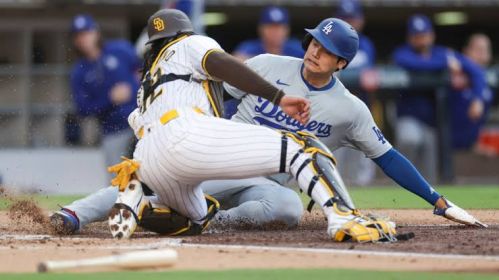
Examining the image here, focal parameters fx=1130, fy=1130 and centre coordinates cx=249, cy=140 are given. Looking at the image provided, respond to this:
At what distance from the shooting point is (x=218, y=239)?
5.84 meters

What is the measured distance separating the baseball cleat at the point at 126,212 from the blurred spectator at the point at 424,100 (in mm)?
7478

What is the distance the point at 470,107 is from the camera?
1314cm

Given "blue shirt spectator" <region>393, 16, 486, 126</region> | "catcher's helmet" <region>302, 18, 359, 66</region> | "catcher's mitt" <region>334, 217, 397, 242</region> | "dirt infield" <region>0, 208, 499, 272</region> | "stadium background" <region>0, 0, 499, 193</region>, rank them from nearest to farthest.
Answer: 1. "dirt infield" <region>0, 208, 499, 272</region>
2. "catcher's mitt" <region>334, 217, 397, 242</region>
3. "catcher's helmet" <region>302, 18, 359, 66</region>
4. "stadium background" <region>0, 0, 499, 193</region>
5. "blue shirt spectator" <region>393, 16, 486, 126</region>

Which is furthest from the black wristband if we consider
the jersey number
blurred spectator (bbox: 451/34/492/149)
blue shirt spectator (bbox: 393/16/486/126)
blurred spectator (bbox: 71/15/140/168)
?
blurred spectator (bbox: 451/34/492/149)

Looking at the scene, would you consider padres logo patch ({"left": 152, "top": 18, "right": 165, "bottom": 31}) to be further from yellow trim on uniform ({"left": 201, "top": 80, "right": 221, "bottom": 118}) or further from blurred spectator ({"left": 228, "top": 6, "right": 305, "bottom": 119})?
blurred spectator ({"left": 228, "top": 6, "right": 305, "bottom": 119})

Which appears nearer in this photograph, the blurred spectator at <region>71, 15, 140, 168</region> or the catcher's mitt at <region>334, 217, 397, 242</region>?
the catcher's mitt at <region>334, 217, 397, 242</region>

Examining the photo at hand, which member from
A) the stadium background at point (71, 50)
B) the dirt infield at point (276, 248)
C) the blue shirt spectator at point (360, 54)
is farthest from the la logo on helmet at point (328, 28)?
the stadium background at point (71, 50)

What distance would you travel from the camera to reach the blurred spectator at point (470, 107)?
43.1 ft

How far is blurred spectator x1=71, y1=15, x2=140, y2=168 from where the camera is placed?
37.2ft

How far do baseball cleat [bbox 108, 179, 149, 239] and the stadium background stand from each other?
5.65 m

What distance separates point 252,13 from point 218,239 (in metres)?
10.2

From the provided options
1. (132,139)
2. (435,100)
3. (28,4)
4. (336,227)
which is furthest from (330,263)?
(28,4)

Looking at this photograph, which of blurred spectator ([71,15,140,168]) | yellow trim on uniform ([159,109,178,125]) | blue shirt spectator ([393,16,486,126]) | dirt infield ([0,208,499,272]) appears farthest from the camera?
blue shirt spectator ([393,16,486,126])

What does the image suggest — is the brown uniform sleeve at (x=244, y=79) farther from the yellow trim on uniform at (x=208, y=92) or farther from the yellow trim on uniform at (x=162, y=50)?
the yellow trim on uniform at (x=162, y=50)
